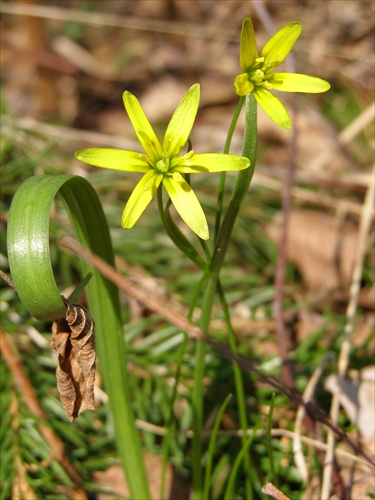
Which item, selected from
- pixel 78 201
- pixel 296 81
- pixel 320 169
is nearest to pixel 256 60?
pixel 296 81

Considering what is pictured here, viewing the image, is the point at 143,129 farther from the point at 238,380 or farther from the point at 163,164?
the point at 238,380

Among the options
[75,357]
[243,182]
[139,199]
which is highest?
[243,182]

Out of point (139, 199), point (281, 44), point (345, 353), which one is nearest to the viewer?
point (139, 199)

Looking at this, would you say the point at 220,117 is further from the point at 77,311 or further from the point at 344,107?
the point at 77,311

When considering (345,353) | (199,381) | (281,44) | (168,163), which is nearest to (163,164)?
(168,163)

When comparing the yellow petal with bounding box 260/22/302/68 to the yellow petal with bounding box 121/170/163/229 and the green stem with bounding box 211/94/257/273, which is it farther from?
the yellow petal with bounding box 121/170/163/229

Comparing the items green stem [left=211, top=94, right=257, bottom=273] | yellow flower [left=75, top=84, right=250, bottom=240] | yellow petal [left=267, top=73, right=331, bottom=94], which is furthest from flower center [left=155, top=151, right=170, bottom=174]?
yellow petal [left=267, top=73, right=331, bottom=94]
